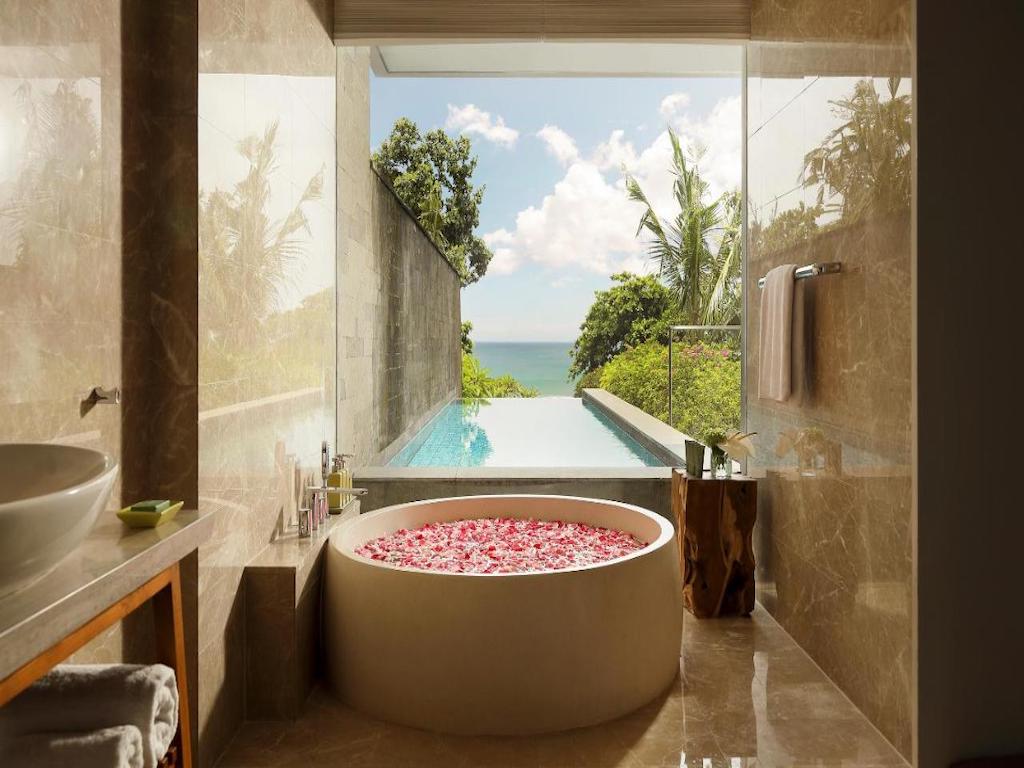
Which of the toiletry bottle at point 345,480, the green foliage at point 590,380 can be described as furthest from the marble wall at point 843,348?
the green foliage at point 590,380

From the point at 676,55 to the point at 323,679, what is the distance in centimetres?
356

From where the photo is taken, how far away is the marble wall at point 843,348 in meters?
2.28

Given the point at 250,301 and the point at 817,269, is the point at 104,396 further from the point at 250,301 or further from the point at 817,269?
the point at 817,269

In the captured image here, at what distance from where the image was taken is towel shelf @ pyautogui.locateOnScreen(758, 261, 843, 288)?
270 centimetres

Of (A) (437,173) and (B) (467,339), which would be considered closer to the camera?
(A) (437,173)

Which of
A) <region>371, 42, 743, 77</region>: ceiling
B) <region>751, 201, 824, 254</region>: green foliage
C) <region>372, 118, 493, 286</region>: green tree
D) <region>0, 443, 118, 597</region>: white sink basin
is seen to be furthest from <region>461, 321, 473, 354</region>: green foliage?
<region>0, 443, 118, 597</region>: white sink basin

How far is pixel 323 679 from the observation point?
278 cm

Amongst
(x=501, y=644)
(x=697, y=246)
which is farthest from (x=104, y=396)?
(x=697, y=246)

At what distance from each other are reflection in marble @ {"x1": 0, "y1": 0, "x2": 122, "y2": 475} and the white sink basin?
1.38 ft

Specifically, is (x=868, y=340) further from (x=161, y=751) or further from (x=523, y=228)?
(x=523, y=228)

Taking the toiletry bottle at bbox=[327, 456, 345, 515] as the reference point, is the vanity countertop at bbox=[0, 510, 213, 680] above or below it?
above

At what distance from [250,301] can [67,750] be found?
1.62m

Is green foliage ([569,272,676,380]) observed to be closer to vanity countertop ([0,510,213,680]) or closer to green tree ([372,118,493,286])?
green tree ([372,118,493,286])

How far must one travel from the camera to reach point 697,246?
1095cm
